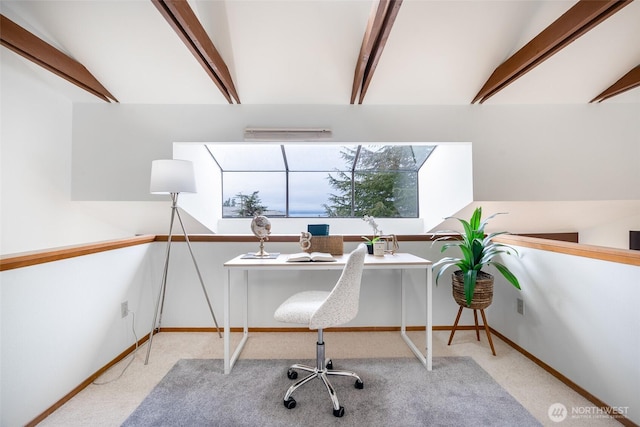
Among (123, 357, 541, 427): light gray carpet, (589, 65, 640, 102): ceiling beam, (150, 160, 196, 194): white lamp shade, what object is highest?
(589, 65, 640, 102): ceiling beam

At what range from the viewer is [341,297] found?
162 cm

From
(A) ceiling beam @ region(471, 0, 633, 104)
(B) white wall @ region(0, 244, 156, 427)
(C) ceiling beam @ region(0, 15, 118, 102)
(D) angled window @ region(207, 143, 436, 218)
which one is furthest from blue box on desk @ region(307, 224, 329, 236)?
(C) ceiling beam @ region(0, 15, 118, 102)

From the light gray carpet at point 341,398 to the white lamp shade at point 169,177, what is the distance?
138cm

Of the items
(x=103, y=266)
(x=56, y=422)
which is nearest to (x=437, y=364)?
(x=56, y=422)

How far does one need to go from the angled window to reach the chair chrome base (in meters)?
3.23

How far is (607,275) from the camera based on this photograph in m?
1.63

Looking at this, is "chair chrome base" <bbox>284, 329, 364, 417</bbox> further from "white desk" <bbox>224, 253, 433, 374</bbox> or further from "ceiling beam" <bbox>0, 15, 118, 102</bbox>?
"ceiling beam" <bbox>0, 15, 118, 102</bbox>

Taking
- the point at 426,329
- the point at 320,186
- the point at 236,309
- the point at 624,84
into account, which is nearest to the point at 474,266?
the point at 426,329

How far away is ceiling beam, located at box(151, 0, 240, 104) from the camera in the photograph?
186 cm

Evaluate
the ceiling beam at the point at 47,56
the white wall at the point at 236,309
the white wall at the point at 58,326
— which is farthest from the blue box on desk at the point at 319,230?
the ceiling beam at the point at 47,56

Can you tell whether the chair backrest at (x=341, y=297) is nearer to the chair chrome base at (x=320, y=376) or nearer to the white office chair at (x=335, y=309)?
the white office chair at (x=335, y=309)

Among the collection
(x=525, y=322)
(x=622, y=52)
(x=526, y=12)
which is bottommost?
(x=525, y=322)

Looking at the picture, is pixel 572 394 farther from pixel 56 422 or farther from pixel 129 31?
pixel 129 31

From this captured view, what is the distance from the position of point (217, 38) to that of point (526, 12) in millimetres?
2638
